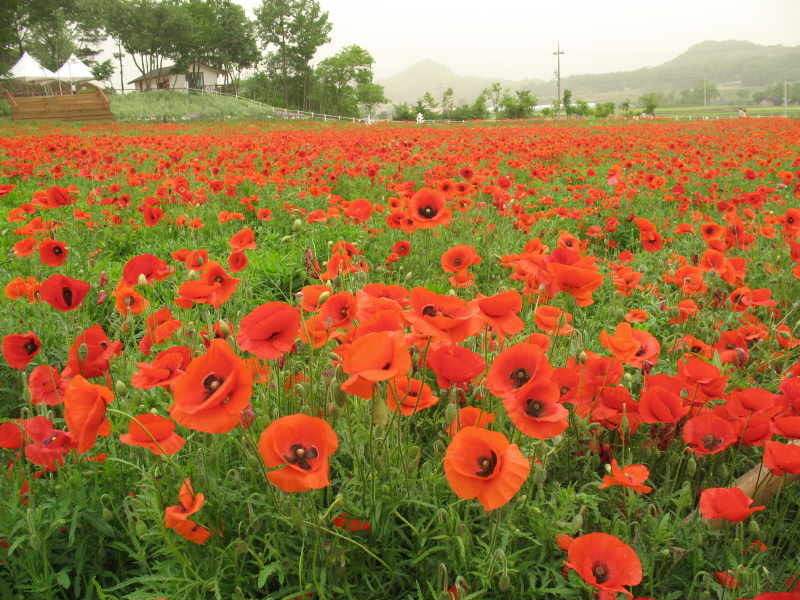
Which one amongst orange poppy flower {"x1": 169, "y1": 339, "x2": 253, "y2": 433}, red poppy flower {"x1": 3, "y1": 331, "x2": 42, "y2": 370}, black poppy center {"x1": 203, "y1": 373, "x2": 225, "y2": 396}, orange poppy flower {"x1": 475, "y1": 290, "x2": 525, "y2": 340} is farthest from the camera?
red poppy flower {"x1": 3, "y1": 331, "x2": 42, "y2": 370}

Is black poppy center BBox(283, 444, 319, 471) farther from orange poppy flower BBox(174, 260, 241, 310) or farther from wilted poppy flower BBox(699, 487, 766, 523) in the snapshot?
wilted poppy flower BBox(699, 487, 766, 523)

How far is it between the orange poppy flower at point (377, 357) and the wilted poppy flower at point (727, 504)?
0.88m

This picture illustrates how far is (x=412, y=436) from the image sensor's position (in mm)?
2098

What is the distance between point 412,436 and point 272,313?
110 cm

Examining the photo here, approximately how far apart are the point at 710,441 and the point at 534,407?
0.70 metres

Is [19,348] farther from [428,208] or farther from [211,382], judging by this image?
[428,208]

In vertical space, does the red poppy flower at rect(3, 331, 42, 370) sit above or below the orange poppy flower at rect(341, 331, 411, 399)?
below

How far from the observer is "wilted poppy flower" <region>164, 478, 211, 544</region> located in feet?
3.94

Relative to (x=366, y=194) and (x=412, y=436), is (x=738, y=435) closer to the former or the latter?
Result: (x=412, y=436)

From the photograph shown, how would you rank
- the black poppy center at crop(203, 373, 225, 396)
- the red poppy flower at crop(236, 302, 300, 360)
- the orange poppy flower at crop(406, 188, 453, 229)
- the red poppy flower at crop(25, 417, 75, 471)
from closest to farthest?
the black poppy center at crop(203, 373, 225, 396) < the red poppy flower at crop(236, 302, 300, 360) < the red poppy flower at crop(25, 417, 75, 471) < the orange poppy flower at crop(406, 188, 453, 229)

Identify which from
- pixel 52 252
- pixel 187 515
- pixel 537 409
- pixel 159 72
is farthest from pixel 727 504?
pixel 159 72

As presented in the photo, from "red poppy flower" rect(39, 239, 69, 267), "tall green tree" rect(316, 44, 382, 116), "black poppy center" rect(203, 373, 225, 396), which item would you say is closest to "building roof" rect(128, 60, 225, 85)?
"tall green tree" rect(316, 44, 382, 116)

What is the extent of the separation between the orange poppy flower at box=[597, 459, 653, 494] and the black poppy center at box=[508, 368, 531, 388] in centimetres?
33

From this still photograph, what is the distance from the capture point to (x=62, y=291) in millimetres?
1560
